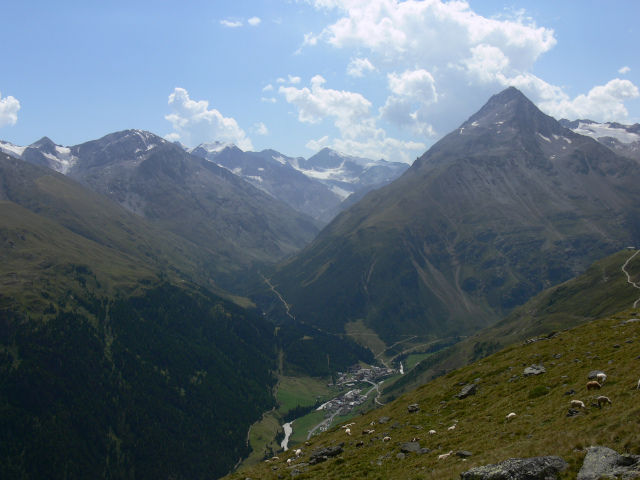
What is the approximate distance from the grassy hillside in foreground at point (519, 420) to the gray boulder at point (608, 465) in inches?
33.1

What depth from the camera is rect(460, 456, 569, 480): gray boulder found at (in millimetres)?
24469

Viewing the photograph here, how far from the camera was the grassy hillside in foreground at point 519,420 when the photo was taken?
2900 centimetres

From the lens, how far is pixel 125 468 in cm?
19450

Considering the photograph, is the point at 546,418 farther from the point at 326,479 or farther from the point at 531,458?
the point at 326,479

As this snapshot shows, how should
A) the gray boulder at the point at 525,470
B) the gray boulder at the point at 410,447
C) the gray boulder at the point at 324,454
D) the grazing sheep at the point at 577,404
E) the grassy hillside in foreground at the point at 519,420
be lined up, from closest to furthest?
the gray boulder at the point at 525,470 < the grassy hillside in foreground at the point at 519,420 < the grazing sheep at the point at 577,404 < the gray boulder at the point at 410,447 < the gray boulder at the point at 324,454

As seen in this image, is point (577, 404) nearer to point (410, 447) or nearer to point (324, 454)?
point (410, 447)

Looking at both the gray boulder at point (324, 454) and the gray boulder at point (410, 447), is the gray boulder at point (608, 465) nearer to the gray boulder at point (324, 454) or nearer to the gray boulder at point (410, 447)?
the gray boulder at point (410, 447)

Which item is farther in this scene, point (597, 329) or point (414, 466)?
point (597, 329)

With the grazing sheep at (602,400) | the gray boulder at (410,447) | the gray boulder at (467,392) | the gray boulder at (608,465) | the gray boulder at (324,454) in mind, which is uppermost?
the gray boulder at (608,465)

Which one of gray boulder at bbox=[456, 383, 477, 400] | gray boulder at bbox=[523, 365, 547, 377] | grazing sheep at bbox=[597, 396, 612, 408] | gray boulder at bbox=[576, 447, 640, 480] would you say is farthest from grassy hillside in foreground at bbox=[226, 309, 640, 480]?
gray boulder at bbox=[523, 365, 547, 377]

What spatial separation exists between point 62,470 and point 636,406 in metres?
218

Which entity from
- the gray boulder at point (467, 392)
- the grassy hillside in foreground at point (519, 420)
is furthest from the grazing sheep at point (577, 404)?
the gray boulder at point (467, 392)

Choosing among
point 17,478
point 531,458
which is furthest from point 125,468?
point 531,458

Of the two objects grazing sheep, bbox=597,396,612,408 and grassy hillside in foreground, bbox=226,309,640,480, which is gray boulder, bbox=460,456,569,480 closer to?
grassy hillside in foreground, bbox=226,309,640,480
